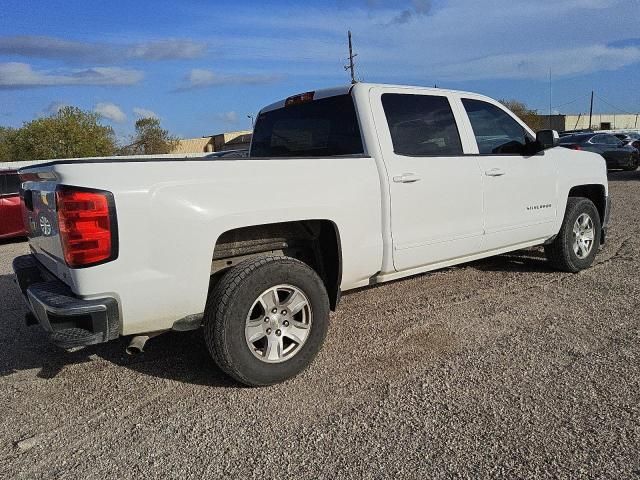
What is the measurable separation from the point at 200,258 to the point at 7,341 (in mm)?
2594

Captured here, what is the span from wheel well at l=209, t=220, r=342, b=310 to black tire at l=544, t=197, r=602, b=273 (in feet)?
10.1

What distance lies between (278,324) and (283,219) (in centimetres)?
70

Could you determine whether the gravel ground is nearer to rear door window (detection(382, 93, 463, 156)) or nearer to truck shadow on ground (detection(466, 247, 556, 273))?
truck shadow on ground (detection(466, 247, 556, 273))

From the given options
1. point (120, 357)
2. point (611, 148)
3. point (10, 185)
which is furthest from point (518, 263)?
point (611, 148)

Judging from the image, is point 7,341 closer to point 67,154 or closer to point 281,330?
point 281,330

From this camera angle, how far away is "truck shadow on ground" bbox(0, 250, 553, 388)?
3688 millimetres

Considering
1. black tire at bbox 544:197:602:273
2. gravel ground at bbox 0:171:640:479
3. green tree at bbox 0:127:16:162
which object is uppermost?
green tree at bbox 0:127:16:162

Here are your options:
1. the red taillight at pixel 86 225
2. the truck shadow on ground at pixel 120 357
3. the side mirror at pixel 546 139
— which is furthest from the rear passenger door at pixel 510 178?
the red taillight at pixel 86 225

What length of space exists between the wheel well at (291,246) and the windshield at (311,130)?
75cm

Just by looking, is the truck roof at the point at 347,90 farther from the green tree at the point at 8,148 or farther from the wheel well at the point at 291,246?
the green tree at the point at 8,148

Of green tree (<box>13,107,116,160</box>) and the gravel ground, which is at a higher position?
green tree (<box>13,107,116,160</box>)

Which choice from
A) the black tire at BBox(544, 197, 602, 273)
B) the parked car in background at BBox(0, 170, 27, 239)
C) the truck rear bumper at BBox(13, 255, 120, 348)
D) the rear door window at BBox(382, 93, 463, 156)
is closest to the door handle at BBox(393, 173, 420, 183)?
the rear door window at BBox(382, 93, 463, 156)

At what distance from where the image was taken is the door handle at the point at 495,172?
468 cm

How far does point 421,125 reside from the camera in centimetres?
437
